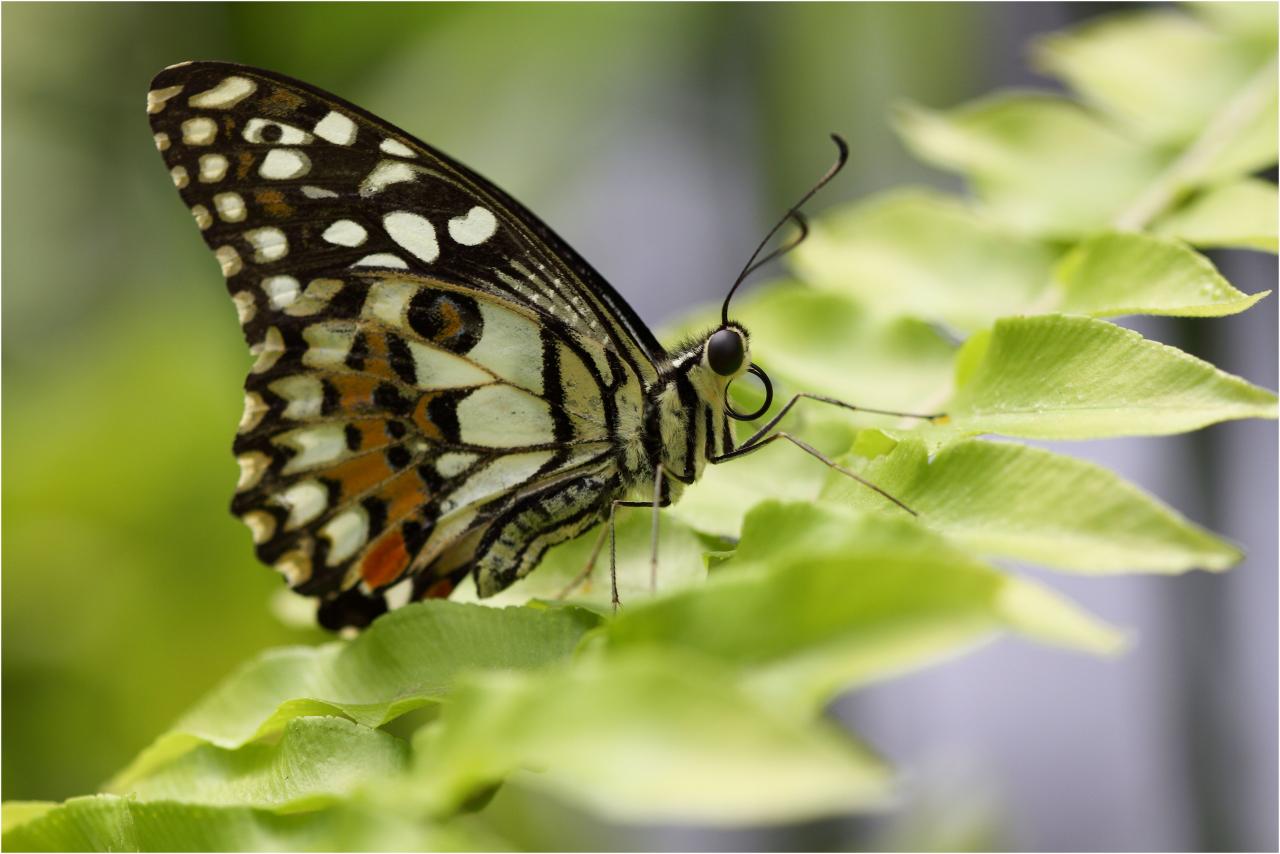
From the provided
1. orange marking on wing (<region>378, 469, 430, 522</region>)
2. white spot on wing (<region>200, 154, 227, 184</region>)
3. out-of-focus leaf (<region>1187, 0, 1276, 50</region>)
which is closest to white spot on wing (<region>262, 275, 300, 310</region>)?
white spot on wing (<region>200, 154, 227, 184</region>)

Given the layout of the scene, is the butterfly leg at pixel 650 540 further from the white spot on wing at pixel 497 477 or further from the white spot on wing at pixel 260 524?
the white spot on wing at pixel 260 524

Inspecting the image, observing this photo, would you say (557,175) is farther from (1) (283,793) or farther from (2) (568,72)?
(1) (283,793)

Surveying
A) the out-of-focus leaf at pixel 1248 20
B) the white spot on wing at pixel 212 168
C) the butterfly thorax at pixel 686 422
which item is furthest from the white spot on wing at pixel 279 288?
the out-of-focus leaf at pixel 1248 20

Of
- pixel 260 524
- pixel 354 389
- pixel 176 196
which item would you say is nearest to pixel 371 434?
pixel 354 389

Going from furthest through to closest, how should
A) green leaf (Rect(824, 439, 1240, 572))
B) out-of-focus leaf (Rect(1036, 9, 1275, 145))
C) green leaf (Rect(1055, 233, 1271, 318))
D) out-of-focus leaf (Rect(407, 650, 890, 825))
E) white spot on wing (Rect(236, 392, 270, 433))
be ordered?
1. out-of-focus leaf (Rect(1036, 9, 1275, 145))
2. white spot on wing (Rect(236, 392, 270, 433))
3. green leaf (Rect(1055, 233, 1271, 318))
4. green leaf (Rect(824, 439, 1240, 572))
5. out-of-focus leaf (Rect(407, 650, 890, 825))

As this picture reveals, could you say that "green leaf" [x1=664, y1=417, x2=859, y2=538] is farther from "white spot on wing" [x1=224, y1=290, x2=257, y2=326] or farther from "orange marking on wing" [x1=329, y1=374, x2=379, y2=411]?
"white spot on wing" [x1=224, y1=290, x2=257, y2=326]

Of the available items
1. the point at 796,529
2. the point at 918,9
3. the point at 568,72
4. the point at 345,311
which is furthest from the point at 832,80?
the point at 796,529

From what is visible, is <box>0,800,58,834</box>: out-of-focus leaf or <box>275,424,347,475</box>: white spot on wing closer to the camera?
<box>0,800,58,834</box>: out-of-focus leaf
